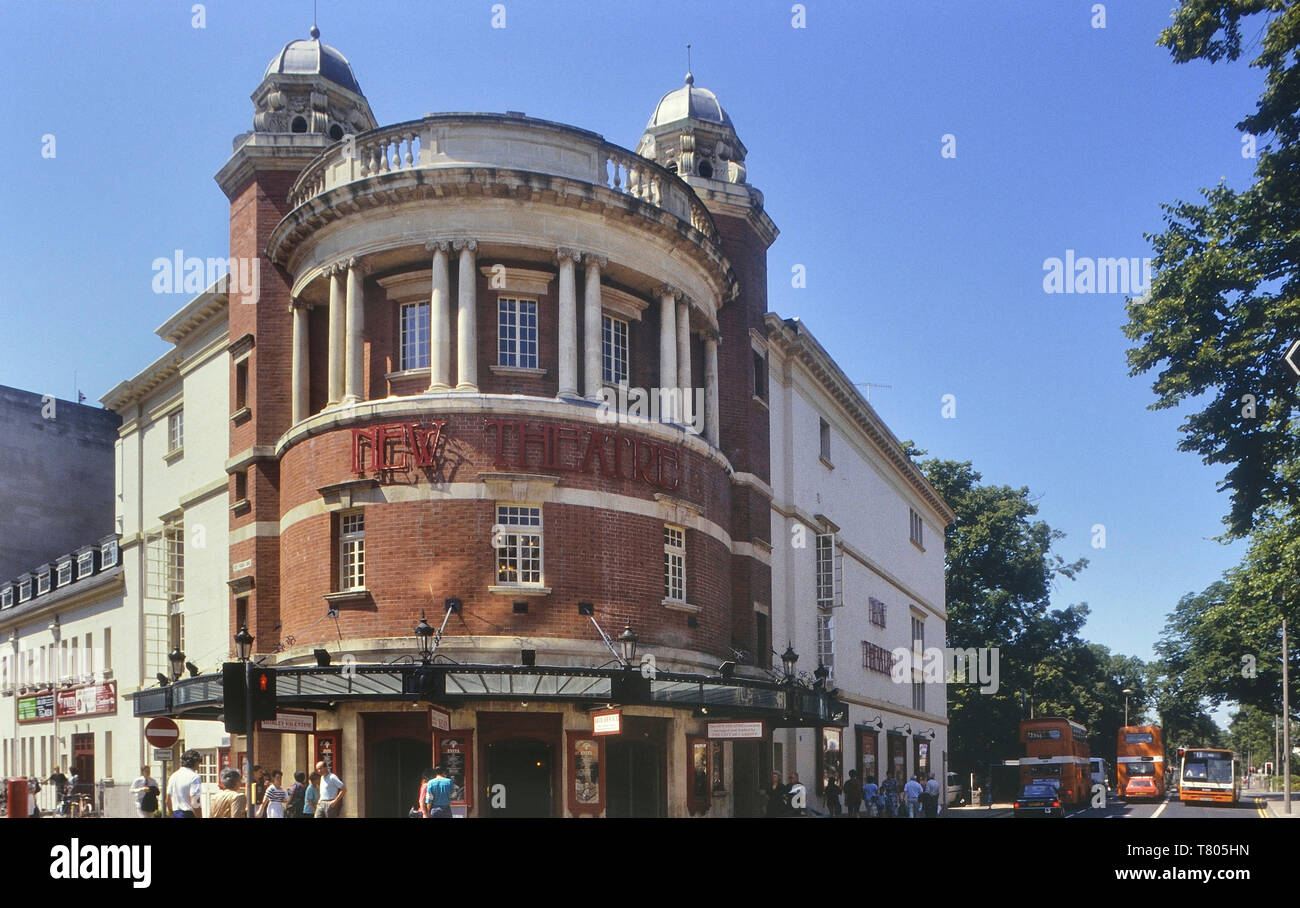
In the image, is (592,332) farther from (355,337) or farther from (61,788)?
(61,788)

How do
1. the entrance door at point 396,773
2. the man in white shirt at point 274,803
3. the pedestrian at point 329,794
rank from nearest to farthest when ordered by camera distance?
the man in white shirt at point 274,803, the pedestrian at point 329,794, the entrance door at point 396,773

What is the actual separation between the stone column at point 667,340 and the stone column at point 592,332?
7.25ft

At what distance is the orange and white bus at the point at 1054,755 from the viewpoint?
59281mm

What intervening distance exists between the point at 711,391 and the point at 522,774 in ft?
38.1

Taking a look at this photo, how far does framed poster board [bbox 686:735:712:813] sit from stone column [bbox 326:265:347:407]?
11862 millimetres

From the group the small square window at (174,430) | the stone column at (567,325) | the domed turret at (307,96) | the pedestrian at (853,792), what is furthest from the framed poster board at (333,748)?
the pedestrian at (853,792)

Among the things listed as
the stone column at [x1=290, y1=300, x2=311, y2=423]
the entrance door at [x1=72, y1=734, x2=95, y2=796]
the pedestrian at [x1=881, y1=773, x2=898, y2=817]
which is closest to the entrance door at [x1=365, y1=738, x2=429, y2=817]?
the stone column at [x1=290, y1=300, x2=311, y2=423]

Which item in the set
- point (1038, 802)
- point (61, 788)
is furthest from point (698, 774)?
point (1038, 802)

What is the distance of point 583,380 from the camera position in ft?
103

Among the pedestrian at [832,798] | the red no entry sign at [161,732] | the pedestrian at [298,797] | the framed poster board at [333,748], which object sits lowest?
the pedestrian at [832,798]

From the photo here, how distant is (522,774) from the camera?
1161 inches

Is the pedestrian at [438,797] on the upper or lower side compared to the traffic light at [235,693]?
lower

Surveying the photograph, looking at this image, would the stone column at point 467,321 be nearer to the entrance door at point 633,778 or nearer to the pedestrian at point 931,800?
the entrance door at point 633,778
